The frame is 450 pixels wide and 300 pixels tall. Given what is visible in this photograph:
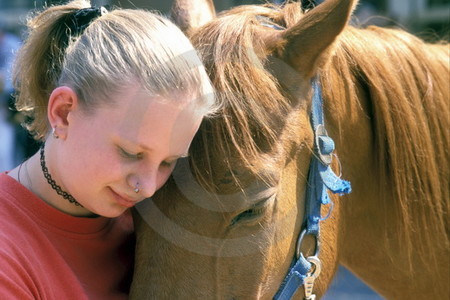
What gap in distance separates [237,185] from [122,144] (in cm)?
32

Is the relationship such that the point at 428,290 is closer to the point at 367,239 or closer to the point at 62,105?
the point at 367,239

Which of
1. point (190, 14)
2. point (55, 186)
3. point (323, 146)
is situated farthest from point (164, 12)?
point (55, 186)

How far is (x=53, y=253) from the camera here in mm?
1457

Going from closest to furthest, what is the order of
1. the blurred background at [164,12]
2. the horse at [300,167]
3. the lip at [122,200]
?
the lip at [122,200] < the horse at [300,167] < the blurred background at [164,12]

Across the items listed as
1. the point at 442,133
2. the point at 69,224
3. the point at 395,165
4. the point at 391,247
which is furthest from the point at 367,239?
the point at 69,224

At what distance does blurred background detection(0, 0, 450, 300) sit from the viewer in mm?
5434

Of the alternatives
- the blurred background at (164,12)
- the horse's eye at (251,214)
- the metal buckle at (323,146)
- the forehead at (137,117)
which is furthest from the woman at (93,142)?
the blurred background at (164,12)

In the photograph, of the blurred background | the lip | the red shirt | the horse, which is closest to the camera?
the red shirt

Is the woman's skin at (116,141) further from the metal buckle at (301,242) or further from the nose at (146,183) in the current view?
the metal buckle at (301,242)

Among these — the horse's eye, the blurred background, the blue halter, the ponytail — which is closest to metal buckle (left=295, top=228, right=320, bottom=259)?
the blue halter

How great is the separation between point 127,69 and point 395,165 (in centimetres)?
93

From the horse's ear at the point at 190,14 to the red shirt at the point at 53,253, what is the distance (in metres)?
0.64

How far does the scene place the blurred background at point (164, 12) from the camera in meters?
5.43

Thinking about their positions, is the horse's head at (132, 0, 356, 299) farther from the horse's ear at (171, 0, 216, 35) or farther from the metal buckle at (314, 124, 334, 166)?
the horse's ear at (171, 0, 216, 35)
